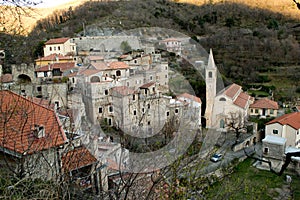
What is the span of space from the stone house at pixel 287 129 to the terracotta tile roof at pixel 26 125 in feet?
44.5

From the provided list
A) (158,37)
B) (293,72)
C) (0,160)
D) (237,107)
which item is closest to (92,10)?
(158,37)

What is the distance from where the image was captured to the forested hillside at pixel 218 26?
2903cm

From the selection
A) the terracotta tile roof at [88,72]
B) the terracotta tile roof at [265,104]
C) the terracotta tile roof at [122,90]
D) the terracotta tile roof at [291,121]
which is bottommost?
the terracotta tile roof at [291,121]

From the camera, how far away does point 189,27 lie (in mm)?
40500

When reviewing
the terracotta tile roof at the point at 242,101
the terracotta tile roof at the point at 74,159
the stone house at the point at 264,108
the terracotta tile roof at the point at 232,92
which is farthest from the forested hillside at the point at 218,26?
the terracotta tile roof at the point at 74,159

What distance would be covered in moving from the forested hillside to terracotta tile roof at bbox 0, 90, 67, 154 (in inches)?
777

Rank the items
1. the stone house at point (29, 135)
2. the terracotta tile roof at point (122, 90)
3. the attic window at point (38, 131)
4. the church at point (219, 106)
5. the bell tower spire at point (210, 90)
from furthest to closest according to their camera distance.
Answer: the bell tower spire at point (210, 90) → the church at point (219, 106) → the terracotta tile roof at point (122, 90) → the attic window at point (38, 131) → the stone house at point (29, 135)

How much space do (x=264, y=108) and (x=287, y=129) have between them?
371 cm

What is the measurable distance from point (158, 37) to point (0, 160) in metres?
31.0

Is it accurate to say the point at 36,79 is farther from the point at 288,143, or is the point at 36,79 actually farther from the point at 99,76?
the point at 288,143

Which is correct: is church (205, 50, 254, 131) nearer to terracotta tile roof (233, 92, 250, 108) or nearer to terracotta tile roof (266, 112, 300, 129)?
terracotta tile roof (233, 92, 250, 108)

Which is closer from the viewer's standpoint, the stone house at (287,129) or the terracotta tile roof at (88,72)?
the terracotta tile roof at (88,72)

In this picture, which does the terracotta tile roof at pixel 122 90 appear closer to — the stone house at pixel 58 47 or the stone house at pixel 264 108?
the stone house at pixel 264 108

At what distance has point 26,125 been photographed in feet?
14.6
